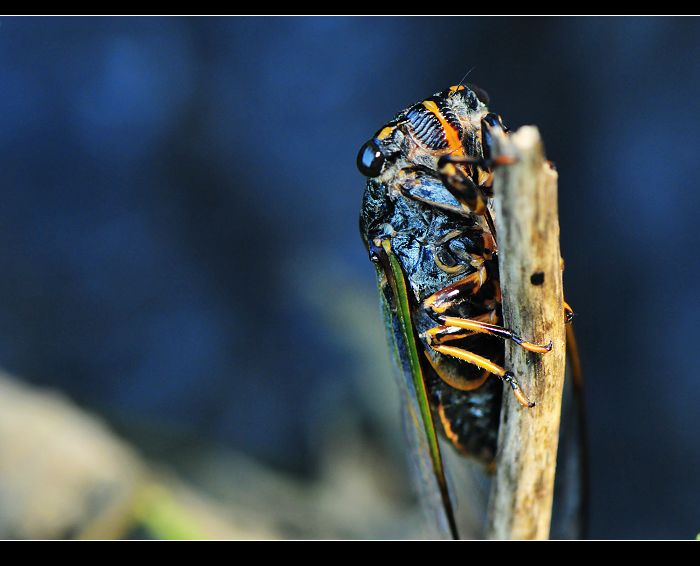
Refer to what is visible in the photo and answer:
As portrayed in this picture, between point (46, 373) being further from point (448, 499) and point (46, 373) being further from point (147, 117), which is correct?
point (448, 499)

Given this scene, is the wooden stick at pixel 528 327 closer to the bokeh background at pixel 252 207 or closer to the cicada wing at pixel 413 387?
the cicada wing at pixel 413 387

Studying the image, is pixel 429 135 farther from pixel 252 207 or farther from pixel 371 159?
pixel 252 207

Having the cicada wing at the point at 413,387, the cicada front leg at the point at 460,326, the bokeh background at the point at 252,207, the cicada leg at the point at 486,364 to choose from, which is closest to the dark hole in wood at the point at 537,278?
the cicada front leg at the point at 460,326

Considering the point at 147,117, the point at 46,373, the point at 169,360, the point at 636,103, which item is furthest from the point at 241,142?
the point at 636,103

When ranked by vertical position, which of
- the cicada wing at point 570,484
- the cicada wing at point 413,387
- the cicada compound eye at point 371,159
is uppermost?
the cicada compound eye at point 371,159

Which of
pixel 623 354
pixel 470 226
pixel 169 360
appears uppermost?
pixel 470 226
